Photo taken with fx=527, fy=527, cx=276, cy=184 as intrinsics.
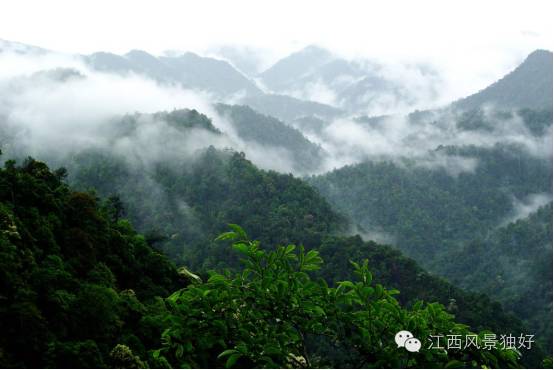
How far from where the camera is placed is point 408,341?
186 inches

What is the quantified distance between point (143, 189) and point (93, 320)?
8378cm

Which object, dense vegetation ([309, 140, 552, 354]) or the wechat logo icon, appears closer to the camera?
the wechat logo icon

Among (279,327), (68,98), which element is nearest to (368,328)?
(279,327)

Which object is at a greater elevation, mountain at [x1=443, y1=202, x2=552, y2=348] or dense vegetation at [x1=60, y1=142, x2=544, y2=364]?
dense vegetation at [x1=60, y1=142, x2=544, y2=364]

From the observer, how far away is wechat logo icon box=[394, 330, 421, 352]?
4.73 m

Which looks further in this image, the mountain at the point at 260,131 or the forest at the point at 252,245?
the mountain at the point at 260,131

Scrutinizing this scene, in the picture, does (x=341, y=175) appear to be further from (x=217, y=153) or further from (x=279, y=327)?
(x=279, y=327)

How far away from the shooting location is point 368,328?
4855 mm

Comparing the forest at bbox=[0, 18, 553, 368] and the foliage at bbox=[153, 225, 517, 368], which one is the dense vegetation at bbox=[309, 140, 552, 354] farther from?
the foliage at bbox=[153, 225, 517, 368]

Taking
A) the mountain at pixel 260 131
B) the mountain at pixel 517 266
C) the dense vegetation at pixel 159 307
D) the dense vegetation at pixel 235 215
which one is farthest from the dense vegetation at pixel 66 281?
the mountain at pixel 260 131

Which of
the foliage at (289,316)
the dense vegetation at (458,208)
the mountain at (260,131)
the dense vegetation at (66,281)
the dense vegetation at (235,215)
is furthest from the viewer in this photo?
the mountain at (260,131)

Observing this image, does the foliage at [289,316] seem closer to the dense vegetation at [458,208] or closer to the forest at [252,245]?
the forest at [252,245]

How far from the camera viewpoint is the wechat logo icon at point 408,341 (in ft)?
15.5

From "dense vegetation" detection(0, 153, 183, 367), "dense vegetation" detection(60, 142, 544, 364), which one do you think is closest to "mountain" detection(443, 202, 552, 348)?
"dense vegetation" detection(60, 142, 544, 364)
